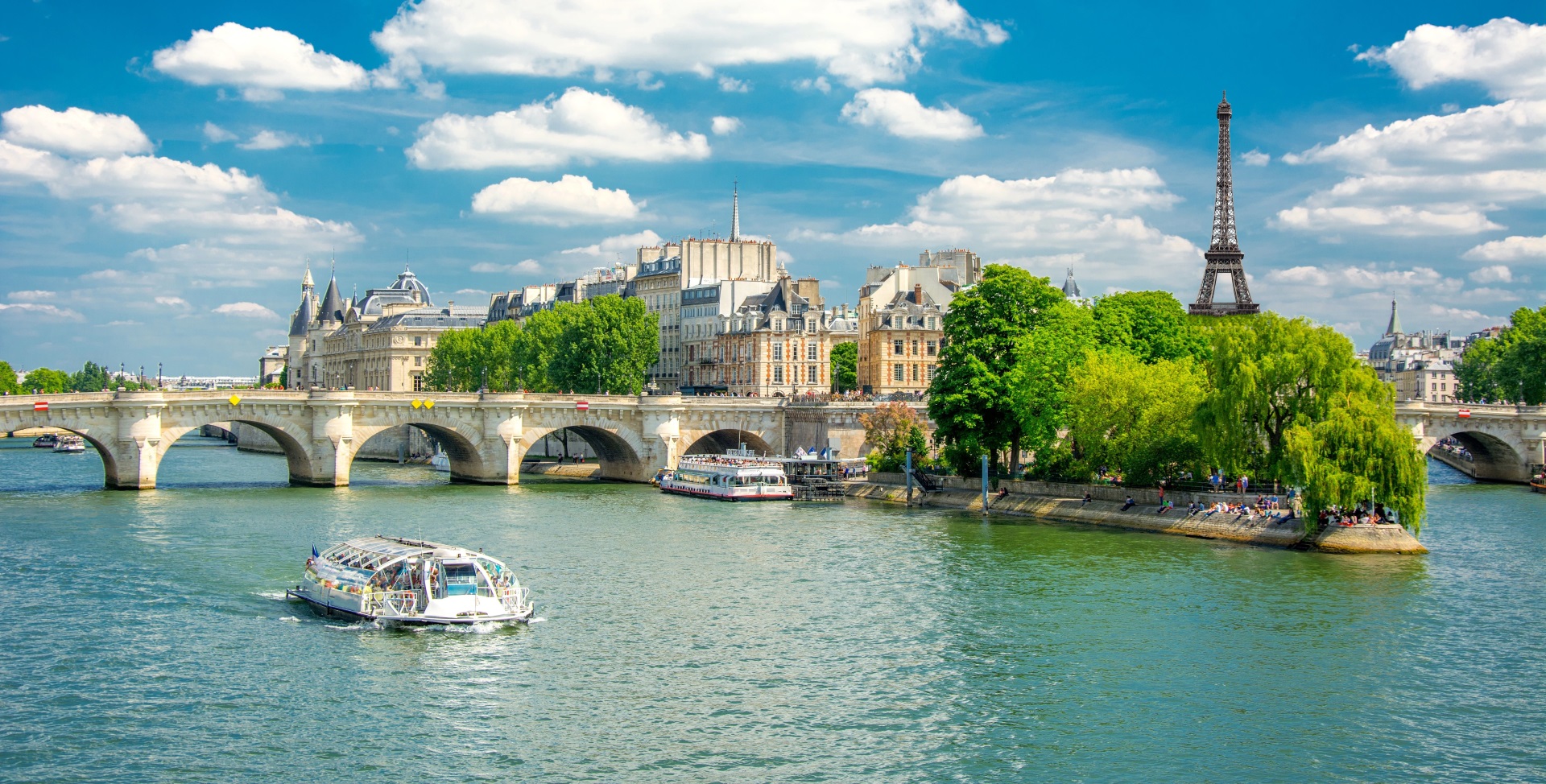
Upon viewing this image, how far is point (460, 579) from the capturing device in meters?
35.2

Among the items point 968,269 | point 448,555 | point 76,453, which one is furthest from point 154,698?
point 76,453

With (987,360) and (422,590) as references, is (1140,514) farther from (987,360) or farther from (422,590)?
(422,590)

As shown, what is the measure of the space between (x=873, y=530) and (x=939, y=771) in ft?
102

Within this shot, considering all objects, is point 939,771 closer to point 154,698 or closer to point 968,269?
point 154,698

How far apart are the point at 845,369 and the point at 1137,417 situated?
5229 centimetres

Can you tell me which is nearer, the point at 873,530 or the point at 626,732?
the point at 626,732

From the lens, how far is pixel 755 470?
7069cm

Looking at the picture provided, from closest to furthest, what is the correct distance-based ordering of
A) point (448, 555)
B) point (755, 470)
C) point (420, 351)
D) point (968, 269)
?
point (448, 555) → point (755, 470) → point (968, 269) → point (420, 351)

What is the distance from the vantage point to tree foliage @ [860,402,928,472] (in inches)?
2805

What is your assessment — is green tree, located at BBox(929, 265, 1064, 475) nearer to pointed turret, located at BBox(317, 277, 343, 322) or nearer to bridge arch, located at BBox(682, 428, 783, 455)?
bridge arch, located at BBox(682, 428, 783, 455)

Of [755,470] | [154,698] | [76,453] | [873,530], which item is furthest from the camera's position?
[76,453]

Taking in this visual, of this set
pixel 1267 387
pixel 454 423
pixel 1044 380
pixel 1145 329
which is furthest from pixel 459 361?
pixel 1267 387

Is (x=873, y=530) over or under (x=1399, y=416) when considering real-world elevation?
under

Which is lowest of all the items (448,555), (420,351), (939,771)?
(939,771)
